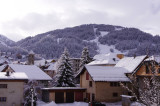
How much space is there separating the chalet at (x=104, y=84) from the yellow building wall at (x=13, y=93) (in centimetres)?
1328

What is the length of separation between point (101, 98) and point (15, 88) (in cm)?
1567

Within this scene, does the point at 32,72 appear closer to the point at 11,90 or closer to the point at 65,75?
the point at 65,75

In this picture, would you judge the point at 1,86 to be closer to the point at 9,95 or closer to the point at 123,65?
the point at 9,95

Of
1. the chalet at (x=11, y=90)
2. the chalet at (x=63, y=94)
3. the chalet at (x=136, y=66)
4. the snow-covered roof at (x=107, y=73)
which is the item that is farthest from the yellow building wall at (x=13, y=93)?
the chalet at (x=136, y=66)

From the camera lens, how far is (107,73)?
44.5 metres

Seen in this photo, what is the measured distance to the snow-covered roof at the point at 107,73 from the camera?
42578mm

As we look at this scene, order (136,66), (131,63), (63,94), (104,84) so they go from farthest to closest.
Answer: (131,63) < (136,66) < (63,94) < (104,84)

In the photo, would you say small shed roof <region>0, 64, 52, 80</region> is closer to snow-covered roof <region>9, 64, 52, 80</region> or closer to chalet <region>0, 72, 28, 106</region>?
Answer: snow-covered roof <region>9, 64, 52, 80</region>

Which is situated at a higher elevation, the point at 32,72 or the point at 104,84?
the point at 32,72

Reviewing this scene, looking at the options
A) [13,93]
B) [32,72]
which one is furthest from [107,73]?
[13,93]

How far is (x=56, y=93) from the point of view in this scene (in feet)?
143

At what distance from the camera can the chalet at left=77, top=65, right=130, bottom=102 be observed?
41969 millimetres

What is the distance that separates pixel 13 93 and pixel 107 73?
18179 mm

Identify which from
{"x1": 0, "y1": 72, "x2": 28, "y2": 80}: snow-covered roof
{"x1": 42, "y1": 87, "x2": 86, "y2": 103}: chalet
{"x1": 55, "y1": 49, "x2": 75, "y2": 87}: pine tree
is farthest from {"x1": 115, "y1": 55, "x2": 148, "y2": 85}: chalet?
{"x1": 0, "y1": 72, "x2": 28, "y2": 80}: snow-covered roof
